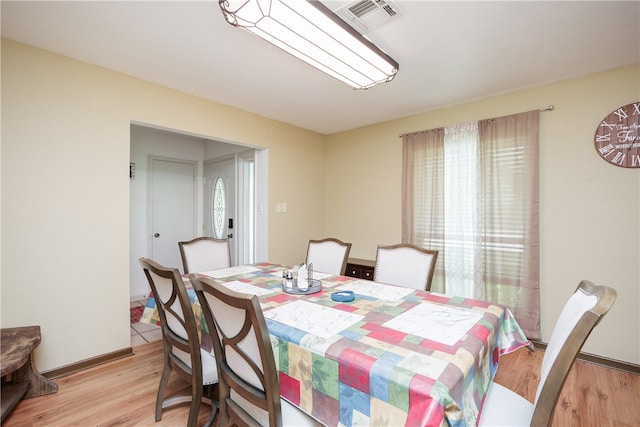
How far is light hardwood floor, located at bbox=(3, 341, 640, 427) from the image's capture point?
175cm

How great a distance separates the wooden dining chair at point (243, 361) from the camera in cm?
102

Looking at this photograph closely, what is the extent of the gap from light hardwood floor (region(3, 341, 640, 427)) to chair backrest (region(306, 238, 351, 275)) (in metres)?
1.37

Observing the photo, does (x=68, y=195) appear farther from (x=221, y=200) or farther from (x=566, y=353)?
(x=566, y=353)

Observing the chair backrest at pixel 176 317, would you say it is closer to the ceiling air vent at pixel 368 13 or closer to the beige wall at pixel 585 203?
the ceiling air vent at pixel 368 13

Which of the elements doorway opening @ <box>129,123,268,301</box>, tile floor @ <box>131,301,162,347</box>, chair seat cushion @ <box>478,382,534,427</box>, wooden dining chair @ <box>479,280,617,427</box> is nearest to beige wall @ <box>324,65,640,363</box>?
wooden dining chair @ <box>479,280,617,427</box>

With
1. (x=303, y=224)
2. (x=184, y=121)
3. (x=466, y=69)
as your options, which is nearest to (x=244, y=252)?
(x=303, y=224)

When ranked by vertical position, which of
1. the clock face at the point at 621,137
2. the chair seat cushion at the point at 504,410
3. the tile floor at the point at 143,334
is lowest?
the tile floor at the point at 143,334

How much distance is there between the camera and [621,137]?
2.30 metres

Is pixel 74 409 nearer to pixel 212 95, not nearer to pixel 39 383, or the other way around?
pixel 39 383

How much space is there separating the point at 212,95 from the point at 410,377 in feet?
9.73

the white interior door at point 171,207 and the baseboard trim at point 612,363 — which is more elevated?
the white interior door at point 171,207

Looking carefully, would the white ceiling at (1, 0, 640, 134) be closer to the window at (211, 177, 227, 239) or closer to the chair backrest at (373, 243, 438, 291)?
the chair backrest at (373, 243, 438, 291)

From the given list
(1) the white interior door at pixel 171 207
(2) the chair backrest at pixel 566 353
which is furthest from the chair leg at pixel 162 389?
(1) the white interior door at pixel 171 207

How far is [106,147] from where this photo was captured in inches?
94.3
